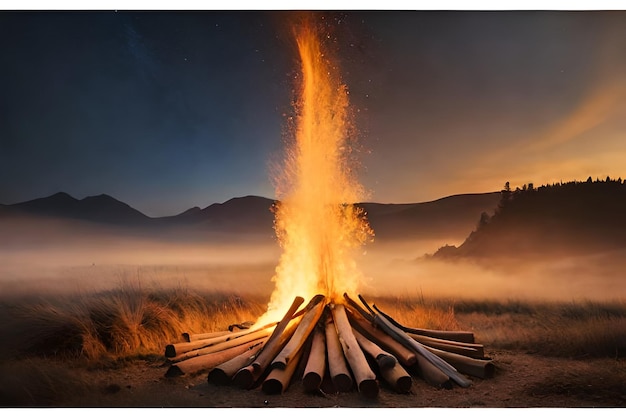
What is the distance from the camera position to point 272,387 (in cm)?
402

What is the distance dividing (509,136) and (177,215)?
2901 mm

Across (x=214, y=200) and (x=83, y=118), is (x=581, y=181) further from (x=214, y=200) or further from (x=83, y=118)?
(x=83, y=118)

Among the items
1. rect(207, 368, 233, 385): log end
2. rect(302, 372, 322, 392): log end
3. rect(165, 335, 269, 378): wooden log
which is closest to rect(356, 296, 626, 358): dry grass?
rect(302, 372, 322, 392): log end

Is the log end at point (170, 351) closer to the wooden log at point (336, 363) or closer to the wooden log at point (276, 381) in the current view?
the wooden log at point (276, 381)

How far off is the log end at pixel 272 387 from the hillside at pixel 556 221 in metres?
1.92

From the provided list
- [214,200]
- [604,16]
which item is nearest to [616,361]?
[604,16]

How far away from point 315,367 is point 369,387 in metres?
0.40

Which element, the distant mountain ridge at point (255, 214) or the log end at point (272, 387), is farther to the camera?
the distant mountain ridge at point (255, 214)

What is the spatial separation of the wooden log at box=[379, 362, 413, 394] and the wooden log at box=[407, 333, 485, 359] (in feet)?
1.84

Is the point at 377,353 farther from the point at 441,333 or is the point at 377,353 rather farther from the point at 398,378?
the point at 441,333

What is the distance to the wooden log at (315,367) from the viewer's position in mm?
3980

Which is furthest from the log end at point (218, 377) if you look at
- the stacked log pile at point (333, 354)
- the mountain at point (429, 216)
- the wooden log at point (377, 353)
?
the mountain at point (429, 216)

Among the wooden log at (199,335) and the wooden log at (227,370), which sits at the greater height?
the wooden log at (199,335)

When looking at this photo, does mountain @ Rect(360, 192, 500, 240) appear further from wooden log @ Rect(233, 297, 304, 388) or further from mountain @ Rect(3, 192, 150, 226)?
mountain @ Rect(3, 192, 150, 226)
